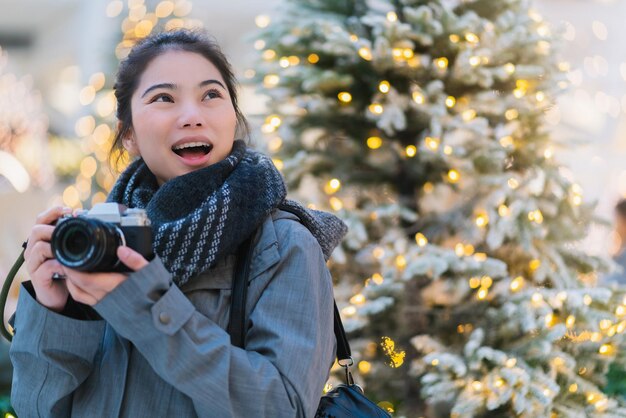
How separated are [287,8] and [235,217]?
6.25 feet

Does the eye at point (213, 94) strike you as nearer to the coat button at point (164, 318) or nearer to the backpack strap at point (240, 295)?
the backpack strap at point (240, 295)

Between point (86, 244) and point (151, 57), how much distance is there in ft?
1.26

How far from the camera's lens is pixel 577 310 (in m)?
2.40

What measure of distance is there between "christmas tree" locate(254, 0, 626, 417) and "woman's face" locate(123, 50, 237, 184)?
4.35ft

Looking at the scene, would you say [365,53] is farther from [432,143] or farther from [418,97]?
[432,143]

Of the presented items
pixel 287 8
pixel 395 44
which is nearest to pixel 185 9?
pixel 287 8

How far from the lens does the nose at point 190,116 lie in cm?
118

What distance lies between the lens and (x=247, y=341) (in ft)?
3.53

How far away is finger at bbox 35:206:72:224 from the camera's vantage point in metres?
1.08

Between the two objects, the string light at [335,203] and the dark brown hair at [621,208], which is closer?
the string light at [335,203]

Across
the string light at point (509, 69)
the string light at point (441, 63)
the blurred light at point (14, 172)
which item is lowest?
the blurred light at point (14, 172)

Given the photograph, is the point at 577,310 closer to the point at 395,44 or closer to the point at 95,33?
the point at 395,44

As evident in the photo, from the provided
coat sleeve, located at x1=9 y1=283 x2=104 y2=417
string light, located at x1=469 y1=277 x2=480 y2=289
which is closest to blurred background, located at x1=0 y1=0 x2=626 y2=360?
string light, located at x1=469 y1=277 x2=480 y2=289

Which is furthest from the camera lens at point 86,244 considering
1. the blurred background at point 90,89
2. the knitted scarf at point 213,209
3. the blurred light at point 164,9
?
the blurred light at point 164,9
